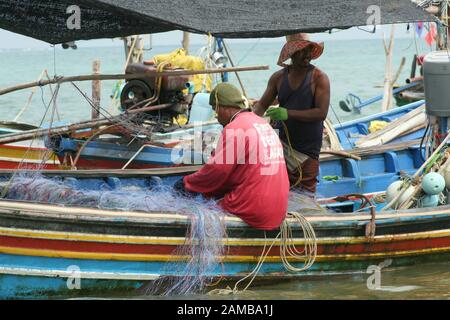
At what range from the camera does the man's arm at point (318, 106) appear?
25.7 feet

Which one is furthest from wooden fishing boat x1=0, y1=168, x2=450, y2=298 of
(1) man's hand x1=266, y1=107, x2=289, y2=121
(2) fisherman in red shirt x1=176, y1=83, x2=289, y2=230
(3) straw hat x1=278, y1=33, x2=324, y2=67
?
(3) straw hat x1=278, y1=33, x2=324, y2=67

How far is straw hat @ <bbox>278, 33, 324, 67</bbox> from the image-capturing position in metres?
7.82

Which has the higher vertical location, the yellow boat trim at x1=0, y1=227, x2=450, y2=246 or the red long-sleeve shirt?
the red long-sleeve shirt

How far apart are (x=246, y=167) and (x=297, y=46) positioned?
1381 millimetres

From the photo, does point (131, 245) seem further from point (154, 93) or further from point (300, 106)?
point (154, 93)

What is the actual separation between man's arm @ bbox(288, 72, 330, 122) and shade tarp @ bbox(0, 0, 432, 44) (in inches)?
31.4

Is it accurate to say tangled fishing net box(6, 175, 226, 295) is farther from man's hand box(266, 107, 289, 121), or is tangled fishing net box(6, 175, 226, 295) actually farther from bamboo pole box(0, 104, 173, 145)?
bamboo pole box(0, 104, 173, 145)

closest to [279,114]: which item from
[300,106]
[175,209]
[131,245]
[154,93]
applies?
[300,106]

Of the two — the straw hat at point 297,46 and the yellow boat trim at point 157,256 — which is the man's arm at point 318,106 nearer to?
the straw hat at point 297,46

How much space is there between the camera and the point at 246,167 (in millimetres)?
7055

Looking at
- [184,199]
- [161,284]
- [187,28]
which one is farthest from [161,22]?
[161,284]

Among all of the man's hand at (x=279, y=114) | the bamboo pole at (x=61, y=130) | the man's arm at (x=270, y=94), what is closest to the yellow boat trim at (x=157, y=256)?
the man's hand at (x=279, y=114)

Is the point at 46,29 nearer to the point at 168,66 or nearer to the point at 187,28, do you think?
the point at 187,28

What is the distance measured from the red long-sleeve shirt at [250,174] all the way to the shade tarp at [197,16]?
76 centimetres
